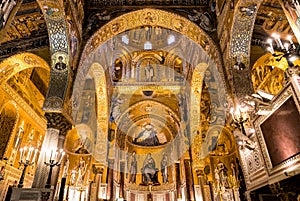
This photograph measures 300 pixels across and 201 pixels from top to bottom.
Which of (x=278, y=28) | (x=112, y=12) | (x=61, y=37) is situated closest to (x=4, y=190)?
(x=61, y=37)

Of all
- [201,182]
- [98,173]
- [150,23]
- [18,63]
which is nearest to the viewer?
[18,63]

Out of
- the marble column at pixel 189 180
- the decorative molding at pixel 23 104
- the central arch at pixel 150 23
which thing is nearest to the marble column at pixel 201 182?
the marble column at pixel 189 180

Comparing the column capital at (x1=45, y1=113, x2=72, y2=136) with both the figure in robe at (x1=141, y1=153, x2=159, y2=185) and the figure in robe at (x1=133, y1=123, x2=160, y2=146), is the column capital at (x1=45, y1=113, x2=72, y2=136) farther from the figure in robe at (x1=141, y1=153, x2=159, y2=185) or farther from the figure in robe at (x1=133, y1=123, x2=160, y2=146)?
the figure in robe at (x1=133, y1=123, x2=160, y2=146)

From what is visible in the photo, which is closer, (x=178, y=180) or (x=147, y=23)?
(x=147, y=23)

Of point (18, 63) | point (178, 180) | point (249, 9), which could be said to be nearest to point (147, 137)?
point (178, 180)

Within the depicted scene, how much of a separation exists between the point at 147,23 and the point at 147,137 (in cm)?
981

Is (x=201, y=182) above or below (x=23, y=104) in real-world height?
below

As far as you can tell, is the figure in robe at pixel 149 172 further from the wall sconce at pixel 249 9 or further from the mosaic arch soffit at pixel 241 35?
the wall sconce at pixel 249 9

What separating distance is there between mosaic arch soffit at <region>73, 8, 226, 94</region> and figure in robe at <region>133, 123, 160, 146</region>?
907cm

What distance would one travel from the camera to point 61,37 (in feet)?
24.7

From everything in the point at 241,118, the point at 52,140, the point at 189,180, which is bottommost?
the point at 189,180

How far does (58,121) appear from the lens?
683 cm

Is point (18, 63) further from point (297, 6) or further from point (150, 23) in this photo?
point (297, 6)

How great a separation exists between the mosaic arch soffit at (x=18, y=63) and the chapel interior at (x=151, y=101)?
65 mm
